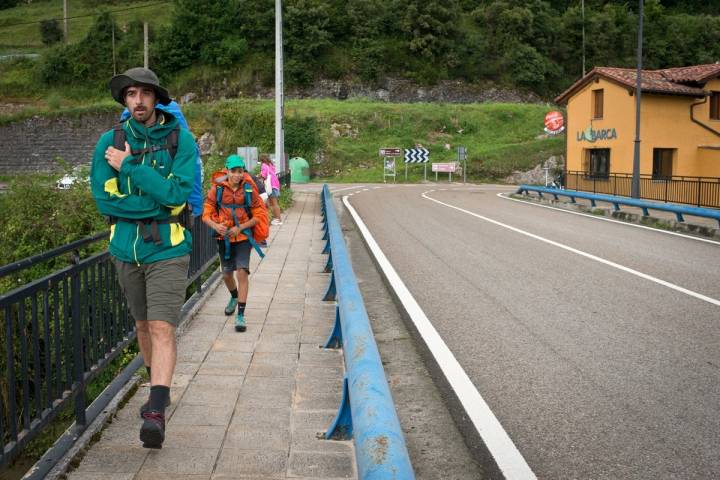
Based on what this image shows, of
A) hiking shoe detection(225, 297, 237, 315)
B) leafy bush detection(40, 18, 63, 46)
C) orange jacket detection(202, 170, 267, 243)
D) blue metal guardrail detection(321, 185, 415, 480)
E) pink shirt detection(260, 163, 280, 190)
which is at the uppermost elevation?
leafy bush detection(40, 18, 63, 46)

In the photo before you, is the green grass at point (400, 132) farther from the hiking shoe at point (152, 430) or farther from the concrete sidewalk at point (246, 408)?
the hiking shoe at point (152, 430)

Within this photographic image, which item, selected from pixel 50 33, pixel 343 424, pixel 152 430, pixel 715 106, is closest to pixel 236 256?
pixel 343 424

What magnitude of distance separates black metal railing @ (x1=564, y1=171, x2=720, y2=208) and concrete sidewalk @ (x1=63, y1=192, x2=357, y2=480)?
1873 centimetres

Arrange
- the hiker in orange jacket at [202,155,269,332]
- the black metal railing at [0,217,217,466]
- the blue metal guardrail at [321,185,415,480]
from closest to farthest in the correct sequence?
the blue metal guardrail at [321,185,415,480] → the black metal railing at [0,217,217,466] → the hiker in orange jacket at [202,155,269,332]

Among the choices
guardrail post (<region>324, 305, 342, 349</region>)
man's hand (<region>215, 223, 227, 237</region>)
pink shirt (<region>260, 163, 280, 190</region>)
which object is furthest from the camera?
pink shirt (<region>260, 163, 280, 190</region>)

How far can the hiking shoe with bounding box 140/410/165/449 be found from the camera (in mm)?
3885

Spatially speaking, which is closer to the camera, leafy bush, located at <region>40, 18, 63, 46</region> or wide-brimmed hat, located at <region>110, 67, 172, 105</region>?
wide-brimmed hat, located at <region>110, 67, 172, 105</region>

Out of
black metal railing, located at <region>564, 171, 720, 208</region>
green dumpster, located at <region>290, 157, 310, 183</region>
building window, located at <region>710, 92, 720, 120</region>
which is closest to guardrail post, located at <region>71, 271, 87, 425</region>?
black metal railing, located at <region>564, 171, 720, 208</region>

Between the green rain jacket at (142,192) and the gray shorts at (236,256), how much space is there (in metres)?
3.36

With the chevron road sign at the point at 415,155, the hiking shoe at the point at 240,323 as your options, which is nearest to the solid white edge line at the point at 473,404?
the hiking shoe at the point at 240,323

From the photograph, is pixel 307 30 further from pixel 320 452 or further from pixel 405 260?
pixel 320 452

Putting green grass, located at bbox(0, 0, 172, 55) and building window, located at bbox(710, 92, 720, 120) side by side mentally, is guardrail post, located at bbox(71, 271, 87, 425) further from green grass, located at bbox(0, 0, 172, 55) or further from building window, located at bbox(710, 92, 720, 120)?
green grass, located at bbox(0, 0, 172, 55)

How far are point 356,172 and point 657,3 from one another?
6529cm

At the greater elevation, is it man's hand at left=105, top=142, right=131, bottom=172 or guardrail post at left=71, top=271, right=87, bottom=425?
man's hand at left=105, top=142, right=131, bottom=172
